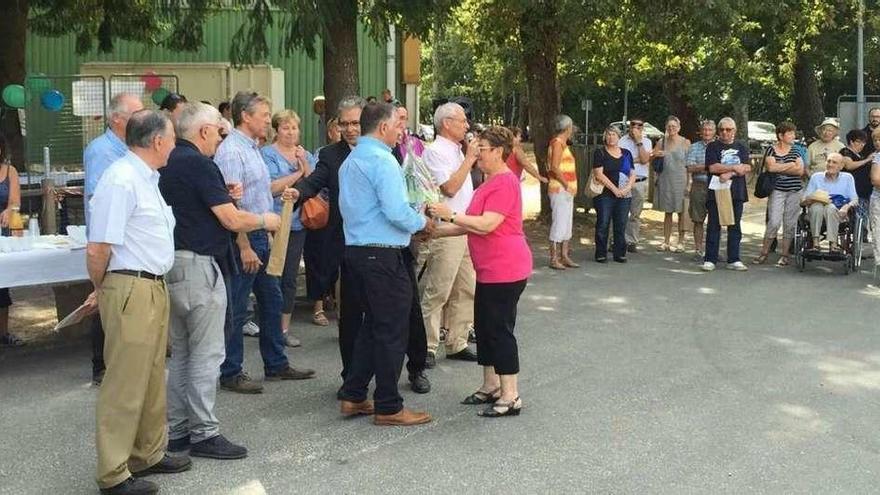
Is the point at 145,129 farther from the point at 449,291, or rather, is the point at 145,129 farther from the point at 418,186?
the point at 449,291

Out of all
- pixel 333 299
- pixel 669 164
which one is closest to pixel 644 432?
pixel 333 299

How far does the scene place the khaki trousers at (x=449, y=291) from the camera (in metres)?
7.01

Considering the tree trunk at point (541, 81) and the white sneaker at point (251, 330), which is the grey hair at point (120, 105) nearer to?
the white sneaker at point (251, 330)

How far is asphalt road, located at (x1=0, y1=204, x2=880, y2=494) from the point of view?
4.87 metres

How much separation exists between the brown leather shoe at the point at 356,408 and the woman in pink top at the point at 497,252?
27.3 inches

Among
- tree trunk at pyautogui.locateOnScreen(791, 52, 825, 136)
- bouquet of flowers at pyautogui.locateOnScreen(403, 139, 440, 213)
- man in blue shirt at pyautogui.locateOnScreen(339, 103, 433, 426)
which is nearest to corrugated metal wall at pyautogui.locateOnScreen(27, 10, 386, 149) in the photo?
tree trunk at pyautogui.locateOnScreen(791, 52, 825, 136)

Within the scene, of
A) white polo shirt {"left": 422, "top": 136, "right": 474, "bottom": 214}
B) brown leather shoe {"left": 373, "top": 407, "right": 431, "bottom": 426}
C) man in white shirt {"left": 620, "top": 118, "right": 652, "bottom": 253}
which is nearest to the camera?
brown leather shoe {"left": 373, "top": 407, "right": 431, "bottom": 426}

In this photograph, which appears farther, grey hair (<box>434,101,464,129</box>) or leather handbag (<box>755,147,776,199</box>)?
leather handbag (<box>755,147,776,199</box>)

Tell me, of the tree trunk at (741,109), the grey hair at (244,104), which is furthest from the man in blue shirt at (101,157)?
the tree trunk at (741,109)

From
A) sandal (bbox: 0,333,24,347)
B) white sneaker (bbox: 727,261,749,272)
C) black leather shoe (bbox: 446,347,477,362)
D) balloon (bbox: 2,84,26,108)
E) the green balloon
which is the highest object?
the green balloon

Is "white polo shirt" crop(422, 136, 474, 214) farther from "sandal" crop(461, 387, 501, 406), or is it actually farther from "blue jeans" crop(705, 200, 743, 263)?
"blue jeans" crop(705, 200, 743, 263)

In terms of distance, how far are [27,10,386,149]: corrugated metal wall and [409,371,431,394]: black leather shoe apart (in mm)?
14635

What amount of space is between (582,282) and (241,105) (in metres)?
5.53

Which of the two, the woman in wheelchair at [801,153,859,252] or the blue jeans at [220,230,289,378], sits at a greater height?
the woman in wheelchair at [801,153,859,252]
